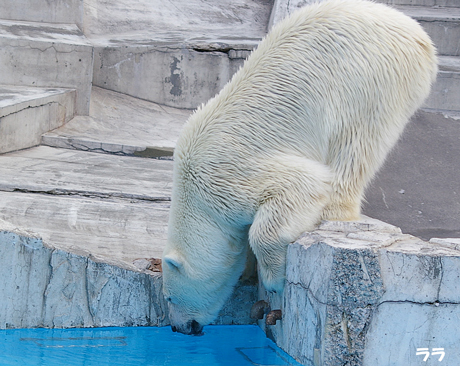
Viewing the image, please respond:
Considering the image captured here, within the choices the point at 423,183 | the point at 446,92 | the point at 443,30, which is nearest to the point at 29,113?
the point at 423,183

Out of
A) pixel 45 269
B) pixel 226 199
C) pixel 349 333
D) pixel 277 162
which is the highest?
pixel 277 162

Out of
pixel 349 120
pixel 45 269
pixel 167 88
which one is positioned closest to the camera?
pixel 349 120

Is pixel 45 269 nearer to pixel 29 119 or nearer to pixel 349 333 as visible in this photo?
pixel 349 333

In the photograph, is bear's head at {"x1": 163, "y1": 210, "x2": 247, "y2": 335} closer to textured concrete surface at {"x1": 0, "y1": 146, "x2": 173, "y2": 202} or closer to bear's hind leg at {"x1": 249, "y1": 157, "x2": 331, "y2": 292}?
bear's hind leg at {"x1": 249, "y1": 157, "x2": 331, "y2": 292}

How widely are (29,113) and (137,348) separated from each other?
3239 mm

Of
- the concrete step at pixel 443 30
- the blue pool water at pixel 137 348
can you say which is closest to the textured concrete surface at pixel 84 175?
the blue pool water at pixel 137 348

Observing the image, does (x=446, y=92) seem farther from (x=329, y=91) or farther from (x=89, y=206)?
(x=89, y=206)

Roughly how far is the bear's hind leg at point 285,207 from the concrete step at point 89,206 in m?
1.07

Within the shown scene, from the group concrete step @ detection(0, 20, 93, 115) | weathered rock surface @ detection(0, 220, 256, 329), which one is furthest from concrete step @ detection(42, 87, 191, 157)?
weathered rock surface @ detection(0, 220, 256, 329)

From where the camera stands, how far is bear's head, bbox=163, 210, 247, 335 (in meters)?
3.39

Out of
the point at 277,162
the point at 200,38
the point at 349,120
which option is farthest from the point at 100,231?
the point at 200,38

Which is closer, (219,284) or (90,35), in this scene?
(219,284)

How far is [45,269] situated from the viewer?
12.1ft

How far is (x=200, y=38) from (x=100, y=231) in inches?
167
